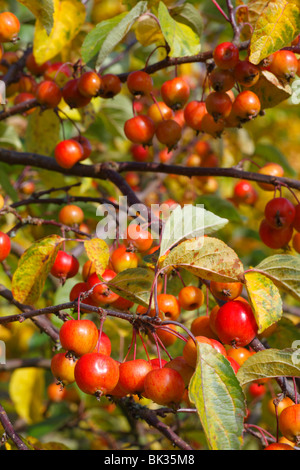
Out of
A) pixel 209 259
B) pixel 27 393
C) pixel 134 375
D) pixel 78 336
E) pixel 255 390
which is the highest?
pixel 209 259

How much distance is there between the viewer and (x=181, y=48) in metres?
1.99

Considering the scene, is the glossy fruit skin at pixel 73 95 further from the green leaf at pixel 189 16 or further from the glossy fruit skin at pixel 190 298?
the glossy fruit skin at pixel 190 298

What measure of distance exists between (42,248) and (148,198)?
2341mm

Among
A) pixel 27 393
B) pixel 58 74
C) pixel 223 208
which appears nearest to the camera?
pixel 58 74

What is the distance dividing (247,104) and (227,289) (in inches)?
30.5

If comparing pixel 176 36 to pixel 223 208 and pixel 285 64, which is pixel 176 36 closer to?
pixel 285 64

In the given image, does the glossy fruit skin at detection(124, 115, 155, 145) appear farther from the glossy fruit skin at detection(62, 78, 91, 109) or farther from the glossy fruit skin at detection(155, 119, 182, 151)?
the glossy fruit skin at detection(62, 78, 91, 109)

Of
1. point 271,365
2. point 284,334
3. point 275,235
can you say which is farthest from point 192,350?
point 275,235

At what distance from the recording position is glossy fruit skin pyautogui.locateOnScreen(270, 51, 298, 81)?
5.89 feet

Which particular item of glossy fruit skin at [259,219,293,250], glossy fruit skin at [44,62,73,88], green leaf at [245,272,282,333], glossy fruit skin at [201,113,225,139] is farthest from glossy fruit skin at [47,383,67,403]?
green leaf at [245,272,282,333]

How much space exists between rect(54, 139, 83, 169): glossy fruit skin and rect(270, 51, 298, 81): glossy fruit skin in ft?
2.84

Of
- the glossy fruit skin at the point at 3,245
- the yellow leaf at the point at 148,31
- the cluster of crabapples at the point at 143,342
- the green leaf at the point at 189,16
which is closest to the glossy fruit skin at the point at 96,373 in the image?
the cluster of crabapples at the point at 143,342

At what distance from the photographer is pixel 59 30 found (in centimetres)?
235

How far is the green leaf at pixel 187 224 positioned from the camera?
141 centimetres
